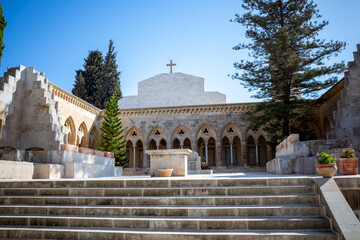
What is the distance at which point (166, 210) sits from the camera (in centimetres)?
528

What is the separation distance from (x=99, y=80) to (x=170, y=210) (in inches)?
1188

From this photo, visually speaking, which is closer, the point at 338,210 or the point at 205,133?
the point at 338,210

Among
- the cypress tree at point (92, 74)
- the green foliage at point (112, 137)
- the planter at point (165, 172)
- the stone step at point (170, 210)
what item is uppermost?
the cypress tree at point (92, 74)

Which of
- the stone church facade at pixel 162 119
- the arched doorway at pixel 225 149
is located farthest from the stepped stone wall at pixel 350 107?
the arched doorway at pixel 225 149

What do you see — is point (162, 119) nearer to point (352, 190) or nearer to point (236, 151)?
point (236, 151)

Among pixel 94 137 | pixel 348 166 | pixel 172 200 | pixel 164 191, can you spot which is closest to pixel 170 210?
pixel 172 200

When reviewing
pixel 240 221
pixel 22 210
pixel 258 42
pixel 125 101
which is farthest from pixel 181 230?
pixel 125 101

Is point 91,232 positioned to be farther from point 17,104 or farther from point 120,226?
point 17,104

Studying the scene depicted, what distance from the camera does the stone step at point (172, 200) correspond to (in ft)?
17.3

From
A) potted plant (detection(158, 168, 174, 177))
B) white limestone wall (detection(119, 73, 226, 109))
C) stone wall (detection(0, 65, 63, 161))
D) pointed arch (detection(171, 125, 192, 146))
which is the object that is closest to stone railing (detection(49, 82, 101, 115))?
white limestone wall (detection(119, 73, 226, 109))

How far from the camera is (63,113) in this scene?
1948 cm

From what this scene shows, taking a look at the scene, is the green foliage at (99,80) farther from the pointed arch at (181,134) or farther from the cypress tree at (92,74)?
the pointed arch at (181,134)

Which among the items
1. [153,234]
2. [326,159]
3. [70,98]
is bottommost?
[153,234]

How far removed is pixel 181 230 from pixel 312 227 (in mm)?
2054
